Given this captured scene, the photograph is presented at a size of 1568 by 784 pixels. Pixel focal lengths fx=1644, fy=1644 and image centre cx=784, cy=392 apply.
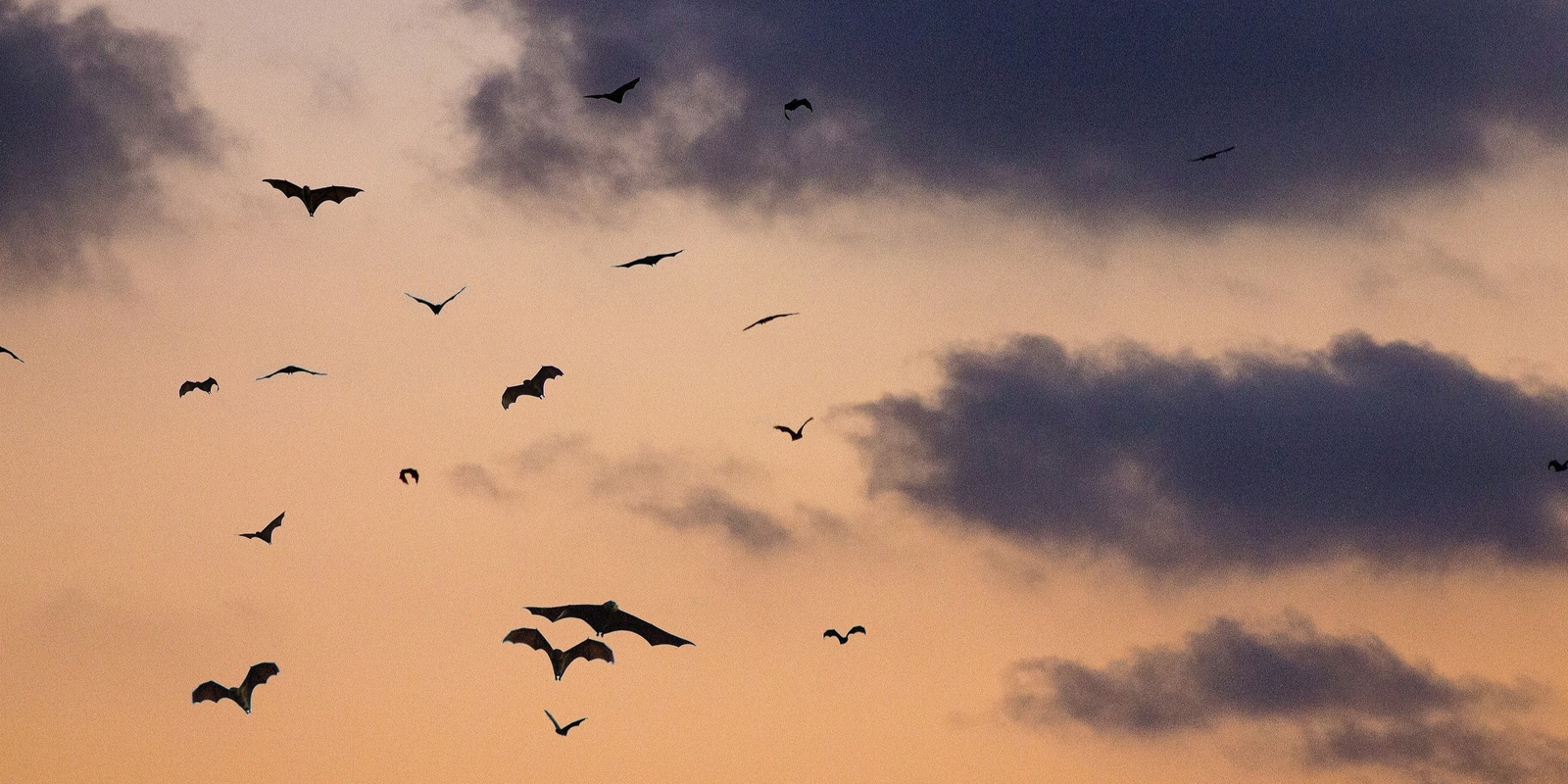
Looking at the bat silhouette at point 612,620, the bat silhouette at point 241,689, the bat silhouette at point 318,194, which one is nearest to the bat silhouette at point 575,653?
the bat silhouette at point 612,620

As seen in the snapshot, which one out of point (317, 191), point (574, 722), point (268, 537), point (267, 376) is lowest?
point (574, 722)

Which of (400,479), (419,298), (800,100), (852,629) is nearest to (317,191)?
(419,298)

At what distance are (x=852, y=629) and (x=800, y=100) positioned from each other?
20.2 m

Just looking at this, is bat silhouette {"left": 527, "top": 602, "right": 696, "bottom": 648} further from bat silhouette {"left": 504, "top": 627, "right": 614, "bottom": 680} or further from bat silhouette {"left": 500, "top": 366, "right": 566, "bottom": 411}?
bat silhouette {"left": 500, "top": 366, "right": 566, "bottom": 411}

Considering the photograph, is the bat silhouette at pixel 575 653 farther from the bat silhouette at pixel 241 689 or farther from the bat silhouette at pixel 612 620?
the bat silhouette at pixel 241 689

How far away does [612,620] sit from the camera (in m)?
39.4

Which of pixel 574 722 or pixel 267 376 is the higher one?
pixel 267 376

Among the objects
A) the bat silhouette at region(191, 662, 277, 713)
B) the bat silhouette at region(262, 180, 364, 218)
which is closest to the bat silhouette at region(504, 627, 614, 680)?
the bat silhouette at region(191, 662, 277, 713)

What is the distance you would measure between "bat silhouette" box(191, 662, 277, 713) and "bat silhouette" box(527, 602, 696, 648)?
405 inches

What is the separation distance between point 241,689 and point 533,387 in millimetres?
11606

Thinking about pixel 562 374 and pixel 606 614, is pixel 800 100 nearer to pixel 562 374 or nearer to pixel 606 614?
pixel 562 374

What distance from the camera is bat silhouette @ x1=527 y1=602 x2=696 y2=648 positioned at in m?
39.0

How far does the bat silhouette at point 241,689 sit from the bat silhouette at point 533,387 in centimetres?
978

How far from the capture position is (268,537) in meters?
43.5
